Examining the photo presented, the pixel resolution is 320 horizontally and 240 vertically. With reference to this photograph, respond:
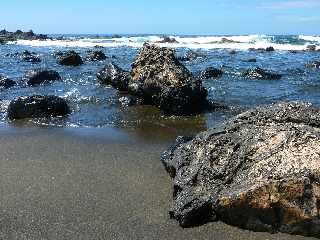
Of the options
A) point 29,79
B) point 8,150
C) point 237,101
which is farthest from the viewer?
point 29,79

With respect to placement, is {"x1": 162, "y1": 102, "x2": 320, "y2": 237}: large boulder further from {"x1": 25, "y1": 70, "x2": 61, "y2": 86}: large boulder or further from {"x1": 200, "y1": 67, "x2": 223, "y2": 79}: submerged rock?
{"x1": 200, "y1": 67, "x2": 223, "y2": 79}: submerged rock

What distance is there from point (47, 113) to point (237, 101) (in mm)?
4288

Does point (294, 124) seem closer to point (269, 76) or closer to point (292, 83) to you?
point (292, 83)

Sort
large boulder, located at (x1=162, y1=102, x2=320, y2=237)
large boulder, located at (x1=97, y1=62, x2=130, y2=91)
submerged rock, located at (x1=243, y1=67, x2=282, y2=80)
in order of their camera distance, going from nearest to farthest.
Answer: large boulder, located at (x1=162, y1=102, x2=320, y2=237)
large boulder, located at (x1=97, y1=62, x2=130, y2=91)
submerged rock, located at (x1=243, y1=67, x2=282, y2=80)

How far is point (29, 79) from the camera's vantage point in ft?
48.5

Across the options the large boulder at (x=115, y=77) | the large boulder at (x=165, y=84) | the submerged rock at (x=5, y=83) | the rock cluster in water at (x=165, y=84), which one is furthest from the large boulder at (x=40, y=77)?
the large boulder at (x=165, y=84)

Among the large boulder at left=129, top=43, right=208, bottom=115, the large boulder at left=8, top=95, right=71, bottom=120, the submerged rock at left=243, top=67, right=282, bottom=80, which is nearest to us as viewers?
the large boulder at left=8, top=95, right=71, bottom=120

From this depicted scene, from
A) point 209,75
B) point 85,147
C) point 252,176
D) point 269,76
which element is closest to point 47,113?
point 85,147

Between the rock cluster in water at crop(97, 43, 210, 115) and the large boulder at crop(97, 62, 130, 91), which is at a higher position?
the rock cluster in water at crop(97, 43, 210, 115)

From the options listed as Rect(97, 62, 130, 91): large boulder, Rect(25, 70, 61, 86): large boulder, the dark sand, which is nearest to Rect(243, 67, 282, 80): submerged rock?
Rect(97, 62, 130, 91): large boulder

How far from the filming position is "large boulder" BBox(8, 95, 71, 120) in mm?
9266

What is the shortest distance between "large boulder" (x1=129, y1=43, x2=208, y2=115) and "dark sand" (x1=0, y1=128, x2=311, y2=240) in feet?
7.86

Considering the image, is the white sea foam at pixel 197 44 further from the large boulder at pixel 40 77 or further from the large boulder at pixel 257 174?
the large boulder at pixel 257 174

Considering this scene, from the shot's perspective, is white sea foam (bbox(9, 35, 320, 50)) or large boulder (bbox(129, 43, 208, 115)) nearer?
large boulder (bbox(129, 43, 208, 115))
